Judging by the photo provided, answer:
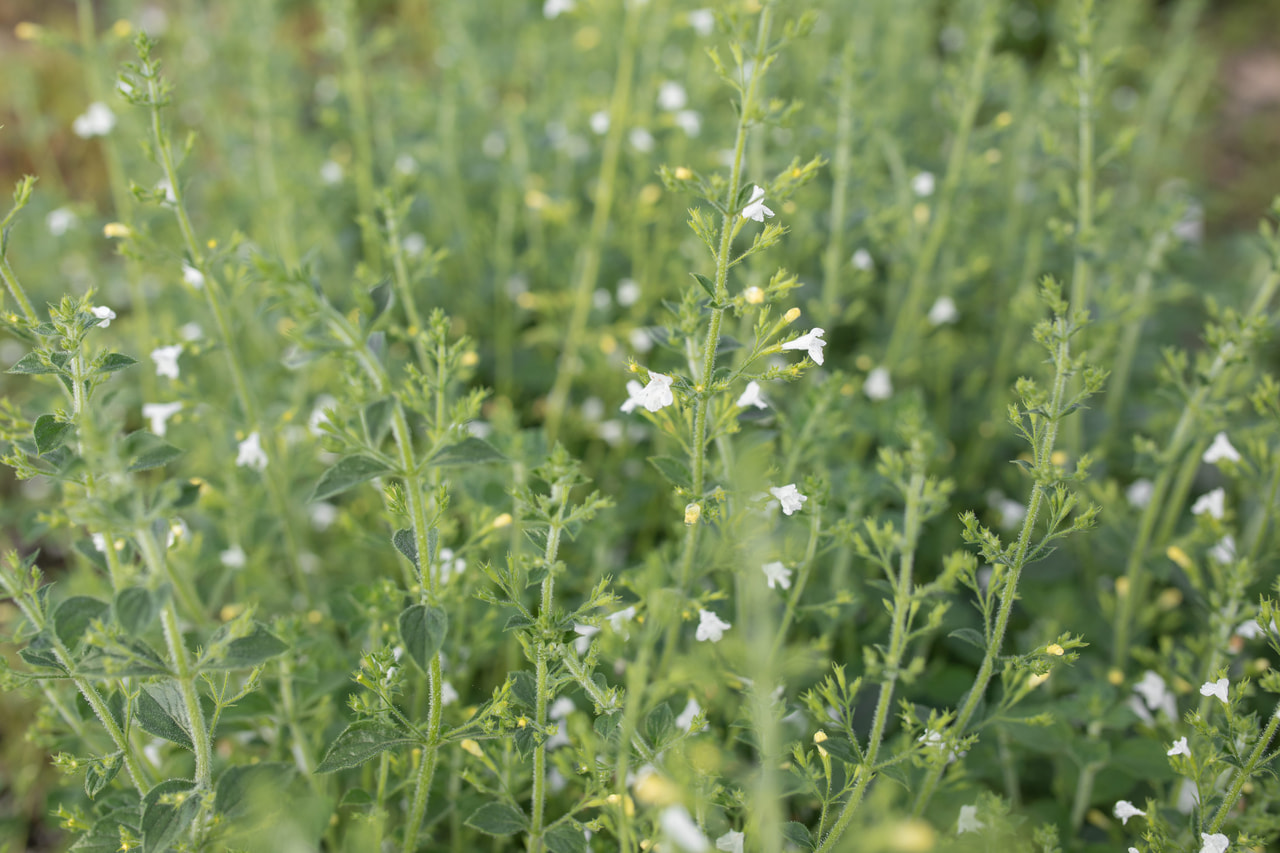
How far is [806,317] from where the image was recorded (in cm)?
355

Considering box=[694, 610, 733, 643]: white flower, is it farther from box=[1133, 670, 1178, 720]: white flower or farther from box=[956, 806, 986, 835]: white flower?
box=[1133, 670, 1178, 720]: white flower

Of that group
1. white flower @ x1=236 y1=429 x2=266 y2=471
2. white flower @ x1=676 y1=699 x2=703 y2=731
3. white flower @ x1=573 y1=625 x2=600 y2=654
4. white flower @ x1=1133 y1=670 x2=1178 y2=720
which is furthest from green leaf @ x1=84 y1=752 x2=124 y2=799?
white flower @ x1=1133 y1=670 x2=1178 y2=720

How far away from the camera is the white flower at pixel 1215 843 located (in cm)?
184

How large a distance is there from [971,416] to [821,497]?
1961 millimetres

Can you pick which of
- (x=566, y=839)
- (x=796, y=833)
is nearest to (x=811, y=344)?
(x=796, y=833)

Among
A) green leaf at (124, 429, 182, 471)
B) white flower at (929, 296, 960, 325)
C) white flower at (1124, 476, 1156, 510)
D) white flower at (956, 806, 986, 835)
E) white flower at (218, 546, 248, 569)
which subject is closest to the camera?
green leaf at (124, 429, 182, 471)

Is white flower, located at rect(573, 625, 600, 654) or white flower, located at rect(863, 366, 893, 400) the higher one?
white flower, located at rect(863, 366, 893, 400)

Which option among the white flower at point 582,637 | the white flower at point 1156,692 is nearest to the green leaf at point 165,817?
the white flower at point 582,637

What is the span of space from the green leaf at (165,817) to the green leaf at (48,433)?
76 cm

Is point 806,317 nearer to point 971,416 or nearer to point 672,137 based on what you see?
point 971,416

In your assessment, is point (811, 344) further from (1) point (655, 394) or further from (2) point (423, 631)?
(2) point (423, 631)

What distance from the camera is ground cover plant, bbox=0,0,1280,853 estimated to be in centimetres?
182

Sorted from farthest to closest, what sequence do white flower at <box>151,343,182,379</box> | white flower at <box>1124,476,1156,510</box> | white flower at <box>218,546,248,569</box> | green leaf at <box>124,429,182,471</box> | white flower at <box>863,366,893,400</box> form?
white flower at <box>863,366,893,400</box> < white flower at <box>1124,476,1156,510</box> < white flower at <box>218,546,248,569</box> < white flower at <box>151,343,182,379</box> < green leaf at <box>124,429,182,471</box>

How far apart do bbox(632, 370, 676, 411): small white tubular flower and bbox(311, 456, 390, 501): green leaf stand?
0.56m
